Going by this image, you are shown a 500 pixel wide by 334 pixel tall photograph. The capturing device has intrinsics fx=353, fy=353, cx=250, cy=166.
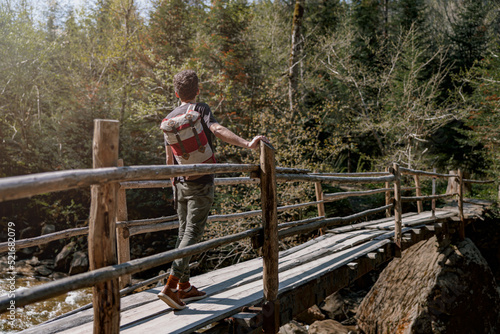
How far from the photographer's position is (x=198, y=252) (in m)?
2.42

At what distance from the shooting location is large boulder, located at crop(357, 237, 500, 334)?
20.4 ft

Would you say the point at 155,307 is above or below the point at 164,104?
below

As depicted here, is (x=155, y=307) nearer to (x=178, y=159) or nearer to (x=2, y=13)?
(x=178, y=159)

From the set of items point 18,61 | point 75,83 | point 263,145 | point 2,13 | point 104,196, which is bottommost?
point 104,196

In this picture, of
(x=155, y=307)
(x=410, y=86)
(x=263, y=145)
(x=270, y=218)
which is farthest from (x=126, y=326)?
(x=410, y=86)

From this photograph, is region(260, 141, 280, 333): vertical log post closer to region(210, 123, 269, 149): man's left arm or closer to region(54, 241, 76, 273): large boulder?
region(210, 123, 269, 149): man's left arm

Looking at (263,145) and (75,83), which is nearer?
(263,145)

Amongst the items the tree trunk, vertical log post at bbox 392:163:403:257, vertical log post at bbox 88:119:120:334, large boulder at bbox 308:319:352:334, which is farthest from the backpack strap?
the tree trunk

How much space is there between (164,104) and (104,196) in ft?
38.3

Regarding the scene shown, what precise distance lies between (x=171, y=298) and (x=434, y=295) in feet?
18.1

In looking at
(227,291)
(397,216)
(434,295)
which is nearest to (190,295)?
(227,291)

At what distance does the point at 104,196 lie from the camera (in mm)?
1800

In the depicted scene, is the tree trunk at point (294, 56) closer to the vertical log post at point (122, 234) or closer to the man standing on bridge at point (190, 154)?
the vertical log post at point (122, 234)

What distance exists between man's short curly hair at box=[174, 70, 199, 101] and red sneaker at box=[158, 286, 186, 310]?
150cm
